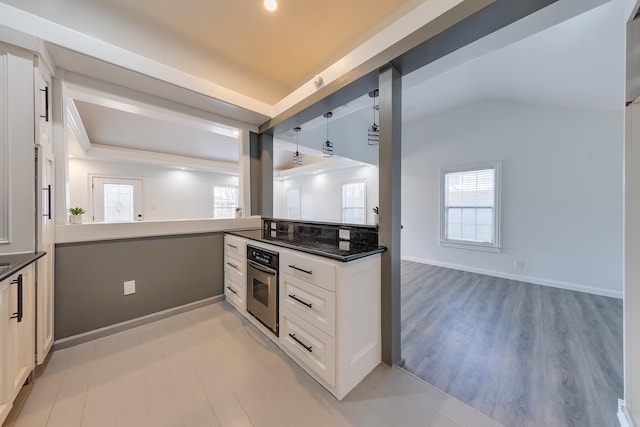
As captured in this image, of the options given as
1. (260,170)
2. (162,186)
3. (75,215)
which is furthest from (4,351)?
(162,186)

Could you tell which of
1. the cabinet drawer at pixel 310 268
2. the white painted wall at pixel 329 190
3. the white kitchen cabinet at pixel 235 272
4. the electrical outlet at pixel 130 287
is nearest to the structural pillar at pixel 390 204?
the cabinet drawer at pixel 310 268

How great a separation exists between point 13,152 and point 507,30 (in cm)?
331

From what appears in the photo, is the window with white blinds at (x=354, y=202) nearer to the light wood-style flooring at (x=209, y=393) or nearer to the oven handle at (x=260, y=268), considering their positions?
the oven handle at (x=260, y=268)

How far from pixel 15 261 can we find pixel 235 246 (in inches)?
59.6

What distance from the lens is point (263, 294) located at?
81.0 inches

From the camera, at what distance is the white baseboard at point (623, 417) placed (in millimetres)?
1178

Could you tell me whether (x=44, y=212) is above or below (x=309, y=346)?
above

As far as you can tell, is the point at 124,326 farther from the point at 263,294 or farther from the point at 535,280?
the point at 535,280

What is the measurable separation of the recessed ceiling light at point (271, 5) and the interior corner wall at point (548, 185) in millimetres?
4110

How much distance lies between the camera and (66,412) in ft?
4.27

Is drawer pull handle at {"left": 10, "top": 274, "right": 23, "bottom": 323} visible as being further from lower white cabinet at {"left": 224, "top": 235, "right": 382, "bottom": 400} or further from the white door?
the white door

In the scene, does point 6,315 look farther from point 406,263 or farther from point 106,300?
point 406,263

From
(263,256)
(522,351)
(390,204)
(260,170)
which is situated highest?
(260,170)

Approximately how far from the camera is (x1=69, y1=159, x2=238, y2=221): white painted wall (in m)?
5.01
